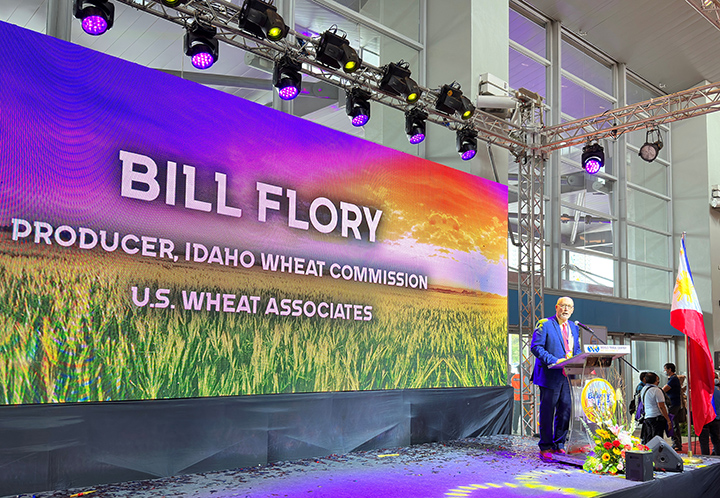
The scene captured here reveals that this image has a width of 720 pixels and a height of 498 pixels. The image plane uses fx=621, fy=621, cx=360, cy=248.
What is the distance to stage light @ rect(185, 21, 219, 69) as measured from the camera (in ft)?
18.5

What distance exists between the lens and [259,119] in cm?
607

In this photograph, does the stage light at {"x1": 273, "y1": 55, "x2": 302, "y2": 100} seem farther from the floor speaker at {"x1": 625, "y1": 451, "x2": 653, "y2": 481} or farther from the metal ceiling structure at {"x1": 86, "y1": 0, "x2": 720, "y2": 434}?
the floor speaker at {"x1": 625, "y1": 451, "x2": 653, "y2": 481}

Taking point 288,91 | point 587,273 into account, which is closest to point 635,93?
point 587,273

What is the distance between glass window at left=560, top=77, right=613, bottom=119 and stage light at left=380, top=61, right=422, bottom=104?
7.04m

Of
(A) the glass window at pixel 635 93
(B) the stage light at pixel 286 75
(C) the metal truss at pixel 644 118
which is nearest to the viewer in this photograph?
(B) the stage light at pixel 286 75

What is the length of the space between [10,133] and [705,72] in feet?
51.8

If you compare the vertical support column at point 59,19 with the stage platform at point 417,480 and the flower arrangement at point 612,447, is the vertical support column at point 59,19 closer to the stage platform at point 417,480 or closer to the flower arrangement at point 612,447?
the stage platform at point 417,480

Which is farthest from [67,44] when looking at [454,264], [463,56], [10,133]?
[463,56]

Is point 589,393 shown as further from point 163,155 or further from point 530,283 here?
point 163,155

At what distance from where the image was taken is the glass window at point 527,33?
12.2 meters

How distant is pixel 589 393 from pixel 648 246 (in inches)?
431

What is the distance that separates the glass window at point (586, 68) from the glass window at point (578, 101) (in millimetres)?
296

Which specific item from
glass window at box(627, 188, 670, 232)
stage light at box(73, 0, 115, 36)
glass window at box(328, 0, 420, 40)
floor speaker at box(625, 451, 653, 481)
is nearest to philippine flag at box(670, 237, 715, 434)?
floor speaker at box(625, 451, 653, 481)

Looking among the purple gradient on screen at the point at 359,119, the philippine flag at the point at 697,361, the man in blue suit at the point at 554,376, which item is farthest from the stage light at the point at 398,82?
the philippine flag at the point at 697,361
